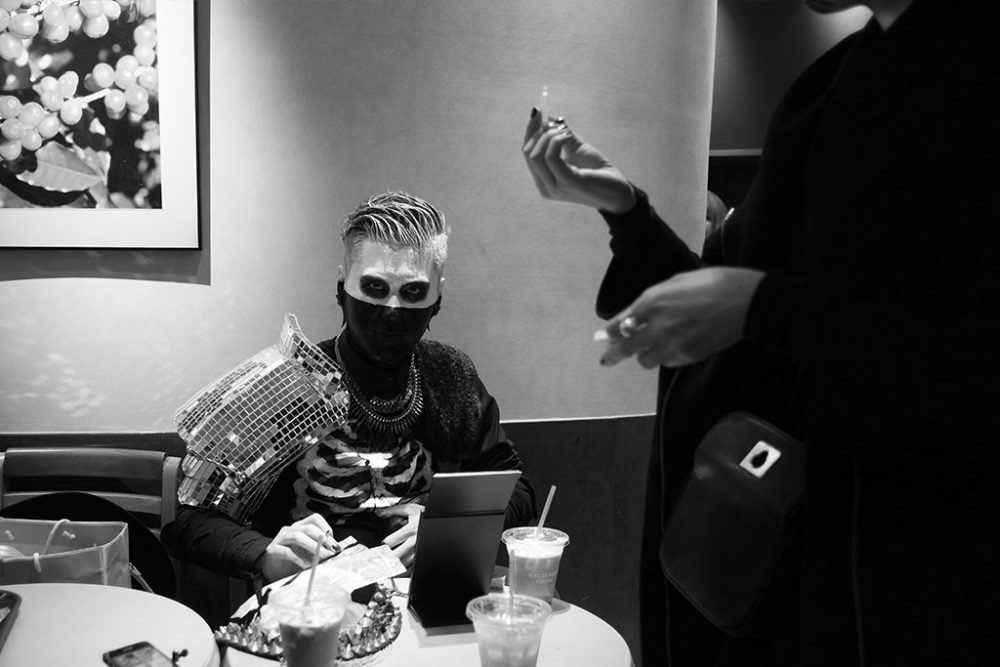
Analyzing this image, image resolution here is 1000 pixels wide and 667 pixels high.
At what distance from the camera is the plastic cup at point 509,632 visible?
1177 millimetres

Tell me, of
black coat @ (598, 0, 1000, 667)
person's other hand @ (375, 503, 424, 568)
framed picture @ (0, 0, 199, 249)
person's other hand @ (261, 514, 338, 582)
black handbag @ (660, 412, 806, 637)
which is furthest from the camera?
framed picture @ (0, 0, 199, 249)

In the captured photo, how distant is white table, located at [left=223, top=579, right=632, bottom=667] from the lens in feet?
4.26

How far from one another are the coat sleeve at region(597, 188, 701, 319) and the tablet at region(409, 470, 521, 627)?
16.0 inches

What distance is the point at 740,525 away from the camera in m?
0.89

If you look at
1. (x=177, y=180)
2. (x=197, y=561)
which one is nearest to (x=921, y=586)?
(x=197, y=561)

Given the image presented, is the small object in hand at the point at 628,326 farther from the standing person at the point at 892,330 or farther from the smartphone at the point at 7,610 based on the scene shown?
the smartphone at the point at 7,610

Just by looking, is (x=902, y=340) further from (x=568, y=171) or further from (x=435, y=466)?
(x=435, y=466)

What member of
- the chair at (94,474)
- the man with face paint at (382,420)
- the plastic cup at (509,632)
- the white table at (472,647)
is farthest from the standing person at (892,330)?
the chair at (94,474)

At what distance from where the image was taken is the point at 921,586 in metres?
0.76

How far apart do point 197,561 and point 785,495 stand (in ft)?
4.65

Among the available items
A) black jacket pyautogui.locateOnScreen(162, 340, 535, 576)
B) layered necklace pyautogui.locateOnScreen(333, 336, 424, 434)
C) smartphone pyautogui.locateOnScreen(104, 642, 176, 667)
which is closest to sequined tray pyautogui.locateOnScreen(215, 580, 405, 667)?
smartphone pyautogui.locateOnScreen(104, 642, 176, 667)

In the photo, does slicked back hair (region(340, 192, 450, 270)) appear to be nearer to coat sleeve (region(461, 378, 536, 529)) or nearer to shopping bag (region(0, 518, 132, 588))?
coat sleeve (region(461, 378, 536, 529))

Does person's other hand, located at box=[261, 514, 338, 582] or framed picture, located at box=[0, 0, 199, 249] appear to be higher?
framed picture, located at box=[0, 0, 199, 249]

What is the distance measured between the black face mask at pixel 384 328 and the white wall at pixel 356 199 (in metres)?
A: 0.46
